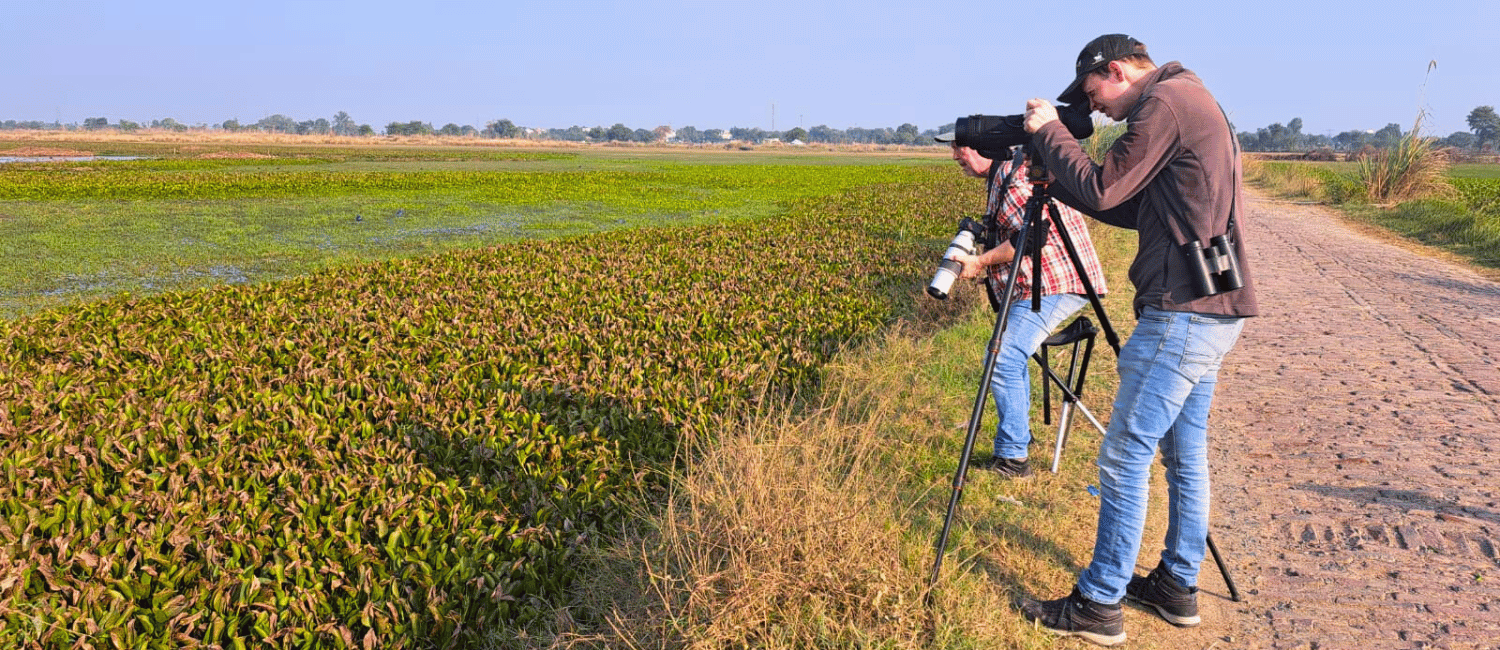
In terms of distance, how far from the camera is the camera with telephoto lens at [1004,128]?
345 cm

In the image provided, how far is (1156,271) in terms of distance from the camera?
3.11m

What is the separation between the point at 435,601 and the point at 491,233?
53.6 ft

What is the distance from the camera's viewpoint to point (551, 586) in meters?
3.58

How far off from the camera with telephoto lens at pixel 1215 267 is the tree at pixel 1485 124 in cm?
13734

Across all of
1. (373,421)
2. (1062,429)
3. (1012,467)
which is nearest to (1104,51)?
(1062,429)

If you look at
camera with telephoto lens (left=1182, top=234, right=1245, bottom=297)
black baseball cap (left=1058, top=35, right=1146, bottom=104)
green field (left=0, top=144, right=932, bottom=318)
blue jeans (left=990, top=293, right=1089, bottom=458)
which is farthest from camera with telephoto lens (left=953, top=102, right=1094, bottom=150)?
green field (left=0, top=144, right=932, bottom=318)

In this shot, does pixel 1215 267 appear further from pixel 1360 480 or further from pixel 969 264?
pixel 1360 480

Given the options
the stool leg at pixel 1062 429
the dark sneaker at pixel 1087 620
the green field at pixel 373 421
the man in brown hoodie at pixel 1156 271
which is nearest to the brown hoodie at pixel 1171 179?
the man in brown hoodie at pixel 1156 271

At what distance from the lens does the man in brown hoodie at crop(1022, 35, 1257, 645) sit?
2.93m

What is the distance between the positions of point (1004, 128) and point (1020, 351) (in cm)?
146

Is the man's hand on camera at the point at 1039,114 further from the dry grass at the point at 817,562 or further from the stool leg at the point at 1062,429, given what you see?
the stool leg at the point at 1062,429

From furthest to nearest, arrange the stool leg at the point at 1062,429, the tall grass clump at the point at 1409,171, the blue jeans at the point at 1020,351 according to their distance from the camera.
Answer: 1. the tall grass clump at the point at 1409,171
2. the stool leg at the point at 1062,429
3. the blue jeans at the point at 1020,351

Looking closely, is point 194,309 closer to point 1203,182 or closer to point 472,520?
point 472,520

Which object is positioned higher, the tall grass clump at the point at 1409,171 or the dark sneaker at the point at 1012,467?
the tall grass clump at the point at 1409,171
